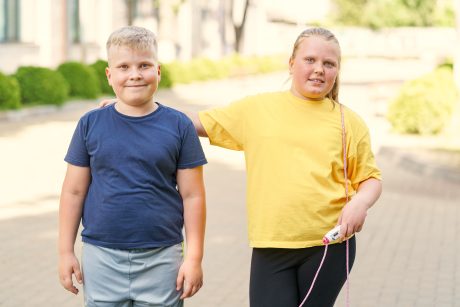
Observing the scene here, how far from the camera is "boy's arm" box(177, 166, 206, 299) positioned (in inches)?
141

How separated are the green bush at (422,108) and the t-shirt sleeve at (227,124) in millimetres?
15070

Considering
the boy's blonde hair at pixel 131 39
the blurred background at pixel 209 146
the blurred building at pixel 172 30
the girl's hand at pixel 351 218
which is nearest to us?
the boy's blonde hair at pixel 131 39

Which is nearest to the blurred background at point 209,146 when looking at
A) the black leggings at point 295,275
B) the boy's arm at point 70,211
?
the black leggings at point 295,275

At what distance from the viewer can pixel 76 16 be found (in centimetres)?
3456

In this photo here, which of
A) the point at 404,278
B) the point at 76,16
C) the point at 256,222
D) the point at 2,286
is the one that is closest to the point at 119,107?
the point at 256,222

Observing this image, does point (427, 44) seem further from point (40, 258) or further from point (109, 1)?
point (40, 258)

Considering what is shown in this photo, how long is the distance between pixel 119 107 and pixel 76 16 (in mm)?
31662

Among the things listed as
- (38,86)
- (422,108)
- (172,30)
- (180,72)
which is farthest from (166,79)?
(422,108)

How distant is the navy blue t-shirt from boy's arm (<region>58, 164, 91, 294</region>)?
3cm

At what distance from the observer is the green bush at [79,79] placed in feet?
83.1

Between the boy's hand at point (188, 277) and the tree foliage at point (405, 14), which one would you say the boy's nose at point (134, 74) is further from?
the tree foliage at point (405, 14)

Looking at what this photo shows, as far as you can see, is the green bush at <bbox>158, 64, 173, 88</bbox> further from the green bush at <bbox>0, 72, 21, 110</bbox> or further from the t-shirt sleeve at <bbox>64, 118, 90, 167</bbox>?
the t-shirt sleeve at <bbox>64, 118, 90, 167</bbox>

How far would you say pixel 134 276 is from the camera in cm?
359

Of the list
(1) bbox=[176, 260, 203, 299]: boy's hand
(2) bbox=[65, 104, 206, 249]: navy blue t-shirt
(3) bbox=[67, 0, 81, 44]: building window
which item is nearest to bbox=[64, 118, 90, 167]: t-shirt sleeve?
(2) bbox=[65, 104, 206, 249]: navy blue t-shirt
